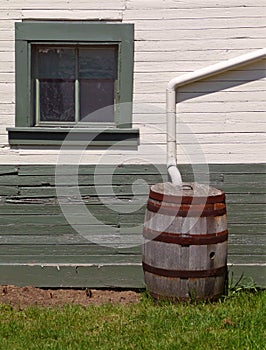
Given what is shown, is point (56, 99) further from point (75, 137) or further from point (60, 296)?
point (60, 296)

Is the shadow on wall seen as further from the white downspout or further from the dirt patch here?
the dirt patch

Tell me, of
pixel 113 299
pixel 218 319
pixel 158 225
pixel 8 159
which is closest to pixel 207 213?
pixel 158 225

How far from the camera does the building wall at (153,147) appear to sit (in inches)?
227

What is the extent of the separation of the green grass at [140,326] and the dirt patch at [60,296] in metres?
0.21

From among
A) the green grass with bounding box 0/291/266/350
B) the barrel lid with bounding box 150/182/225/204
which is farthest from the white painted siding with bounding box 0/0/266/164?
the green grass with bounding box 0/291/266/350

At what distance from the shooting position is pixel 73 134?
5.88 meters

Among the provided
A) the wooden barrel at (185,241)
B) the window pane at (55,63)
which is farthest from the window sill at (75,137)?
the wooden barrel at (185,241)

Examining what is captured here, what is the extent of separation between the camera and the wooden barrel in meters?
5.30

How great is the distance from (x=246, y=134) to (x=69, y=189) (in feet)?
5.81

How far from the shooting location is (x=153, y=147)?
5.91 metres

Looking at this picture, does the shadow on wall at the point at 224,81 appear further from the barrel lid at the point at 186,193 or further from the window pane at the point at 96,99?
the barrel lid at the point at 186,193

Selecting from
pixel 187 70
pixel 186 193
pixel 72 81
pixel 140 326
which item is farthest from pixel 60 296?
pixel 187 70

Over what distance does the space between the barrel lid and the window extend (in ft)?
2.15

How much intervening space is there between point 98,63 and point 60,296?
2.26 meters
